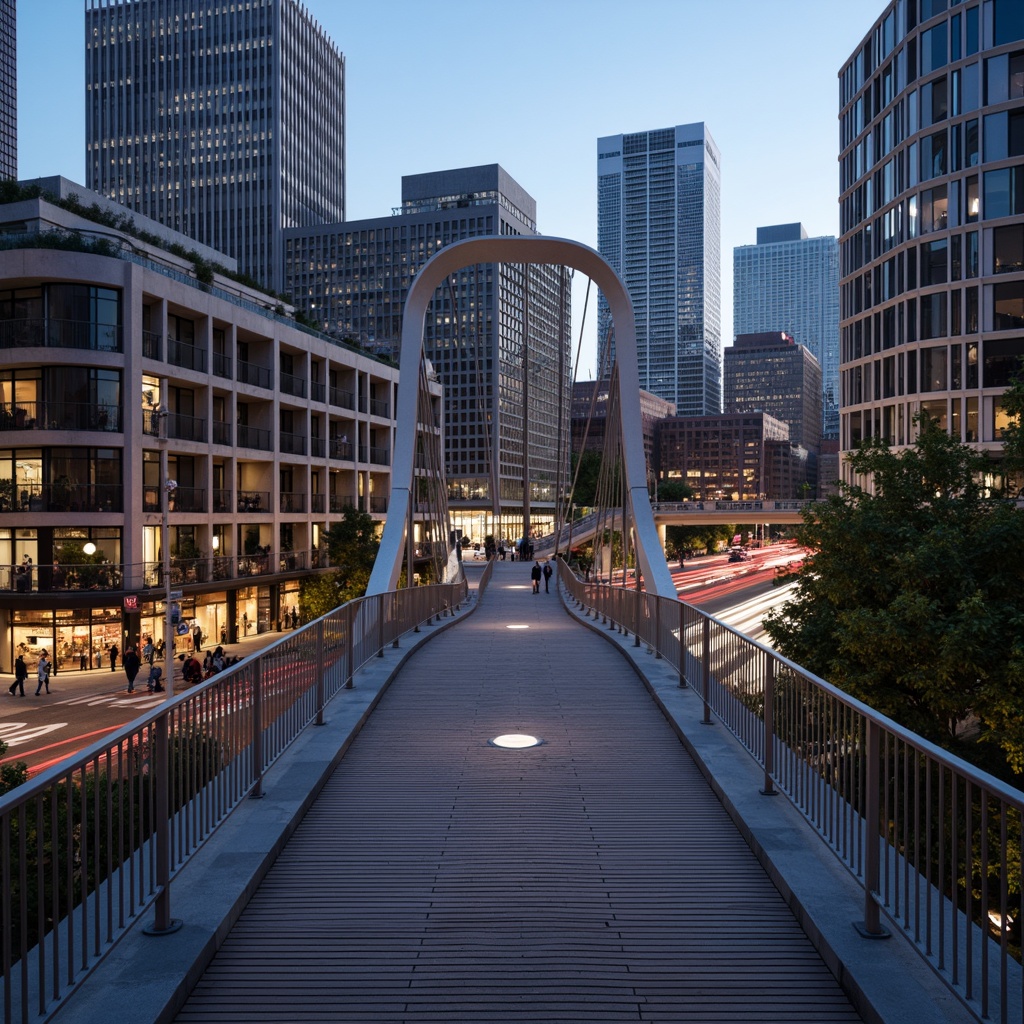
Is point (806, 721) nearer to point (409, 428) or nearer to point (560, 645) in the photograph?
point (560, 645)

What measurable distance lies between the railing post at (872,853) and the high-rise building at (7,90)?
18987 centimetres

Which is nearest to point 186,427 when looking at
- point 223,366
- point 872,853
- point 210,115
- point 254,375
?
point 223,366

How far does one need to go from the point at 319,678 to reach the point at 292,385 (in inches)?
1603

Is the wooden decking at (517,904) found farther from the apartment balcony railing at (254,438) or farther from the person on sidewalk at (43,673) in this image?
the apartment balcony railing at (254,438)

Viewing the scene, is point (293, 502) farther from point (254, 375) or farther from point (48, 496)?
point (48, 496)

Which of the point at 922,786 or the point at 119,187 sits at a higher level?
the point at 119,187

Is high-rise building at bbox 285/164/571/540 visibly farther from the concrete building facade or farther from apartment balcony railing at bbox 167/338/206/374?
apartment balcony railing at bbox 167/338/206/374

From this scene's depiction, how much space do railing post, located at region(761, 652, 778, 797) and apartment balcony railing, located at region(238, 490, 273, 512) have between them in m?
38.6

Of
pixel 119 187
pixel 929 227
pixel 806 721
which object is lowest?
pixel 806 721

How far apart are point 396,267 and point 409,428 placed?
108879 millimetres

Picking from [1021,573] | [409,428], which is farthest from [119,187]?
[1021,573]

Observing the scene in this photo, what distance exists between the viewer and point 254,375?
4372cm

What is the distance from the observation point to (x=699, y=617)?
9.77 metres

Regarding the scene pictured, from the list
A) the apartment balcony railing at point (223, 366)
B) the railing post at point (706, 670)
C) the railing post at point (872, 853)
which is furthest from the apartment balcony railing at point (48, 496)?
the railing post at point (872, 853)
